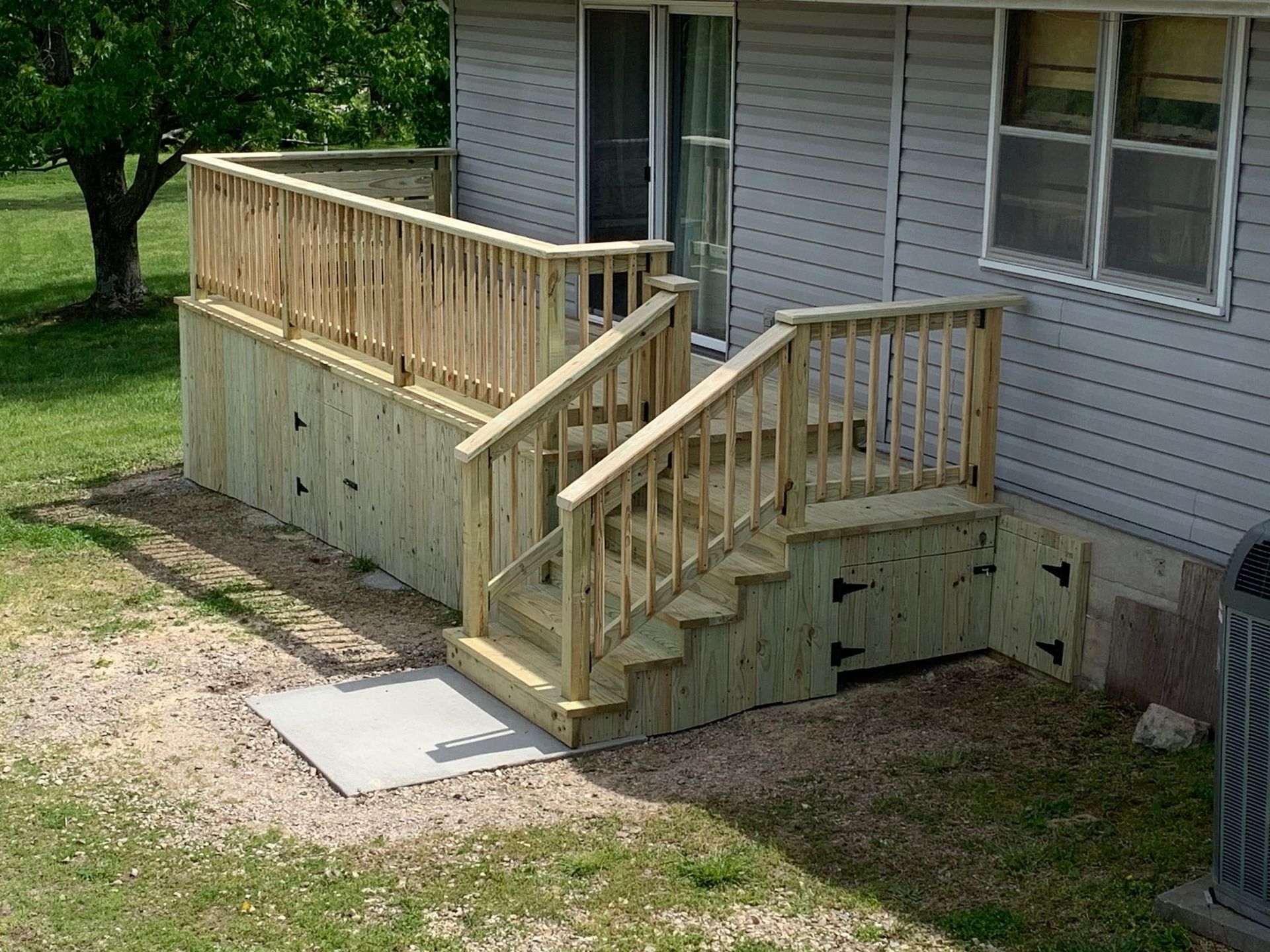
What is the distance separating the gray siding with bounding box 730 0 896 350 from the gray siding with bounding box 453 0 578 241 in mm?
1892

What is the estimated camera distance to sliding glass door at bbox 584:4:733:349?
34.0 ft

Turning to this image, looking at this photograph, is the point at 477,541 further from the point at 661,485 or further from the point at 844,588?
the point at 844,588

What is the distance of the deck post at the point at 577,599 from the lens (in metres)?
7.27

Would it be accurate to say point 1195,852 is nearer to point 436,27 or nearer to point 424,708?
point 424,708

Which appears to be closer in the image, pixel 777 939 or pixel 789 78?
pixel 777 939

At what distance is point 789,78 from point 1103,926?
5179mm

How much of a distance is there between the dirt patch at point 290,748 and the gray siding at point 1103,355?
1098 mm

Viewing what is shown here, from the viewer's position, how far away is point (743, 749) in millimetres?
7473

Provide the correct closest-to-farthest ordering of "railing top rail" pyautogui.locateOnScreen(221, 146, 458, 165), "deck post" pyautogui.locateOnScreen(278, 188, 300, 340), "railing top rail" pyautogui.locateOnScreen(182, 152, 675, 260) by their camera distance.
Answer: "railing top rail" pyautogui.locateOnScreen(182, 152, 675, 260) → "deck post" pyautogui.locateOnScreen(278, 188, 300, 340) → "railing top rail" pyautogui.locateOnScreen(221, 146, 458, 165)

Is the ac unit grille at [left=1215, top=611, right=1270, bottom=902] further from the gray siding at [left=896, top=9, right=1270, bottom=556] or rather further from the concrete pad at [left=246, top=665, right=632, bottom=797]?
the concrete pad at [left=246, top=665, right=632, bottom=797]

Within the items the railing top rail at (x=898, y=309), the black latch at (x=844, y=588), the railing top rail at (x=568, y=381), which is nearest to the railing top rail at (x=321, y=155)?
the railing top rail at (x=568, y=381)

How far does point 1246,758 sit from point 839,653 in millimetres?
2483

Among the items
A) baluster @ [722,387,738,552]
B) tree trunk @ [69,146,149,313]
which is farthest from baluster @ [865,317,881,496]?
tree trunk @ [69,146,149,313]

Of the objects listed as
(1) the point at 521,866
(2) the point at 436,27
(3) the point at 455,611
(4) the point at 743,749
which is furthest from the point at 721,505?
(2) the point at 436,27
